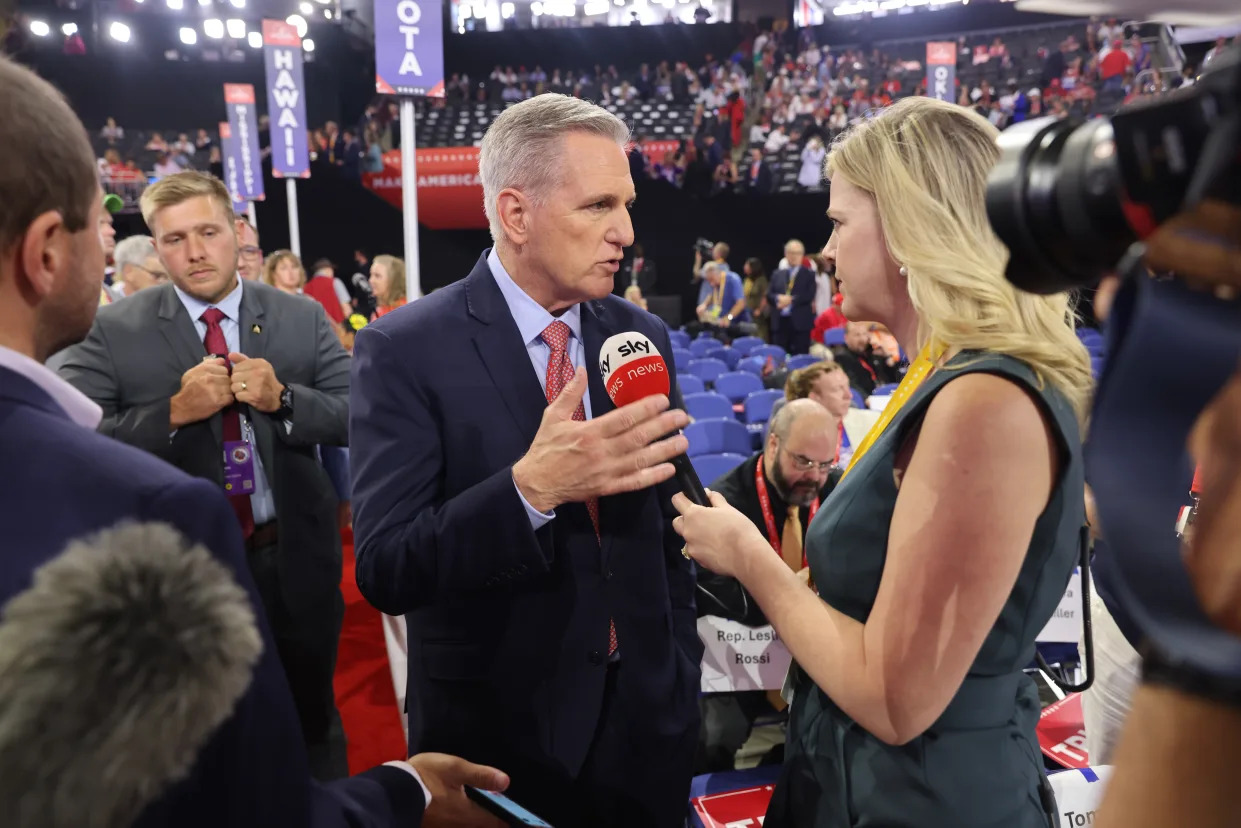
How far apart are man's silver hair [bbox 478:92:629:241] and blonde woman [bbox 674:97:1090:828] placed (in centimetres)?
60

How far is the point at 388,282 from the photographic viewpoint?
647cm

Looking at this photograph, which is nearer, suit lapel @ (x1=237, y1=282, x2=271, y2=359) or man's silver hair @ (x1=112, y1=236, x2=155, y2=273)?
suit lapel @ (x1=237, y1=282, x2=271, y2=359)

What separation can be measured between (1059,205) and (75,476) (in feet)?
2.53

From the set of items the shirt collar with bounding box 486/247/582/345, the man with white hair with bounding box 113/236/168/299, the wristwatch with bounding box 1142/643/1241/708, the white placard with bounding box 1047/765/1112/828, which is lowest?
the white placard with bounding box 1047/765/1112/828

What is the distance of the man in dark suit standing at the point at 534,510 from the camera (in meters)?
1.47

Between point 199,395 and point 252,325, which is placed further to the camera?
point 252,325

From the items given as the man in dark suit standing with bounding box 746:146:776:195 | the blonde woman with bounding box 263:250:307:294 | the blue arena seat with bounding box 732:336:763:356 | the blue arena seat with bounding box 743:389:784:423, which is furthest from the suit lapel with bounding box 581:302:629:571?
the man in dark suit standing with bounding box 746:146:776:195

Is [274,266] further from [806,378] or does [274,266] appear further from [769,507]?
[769,507]

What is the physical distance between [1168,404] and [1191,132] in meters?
0.13

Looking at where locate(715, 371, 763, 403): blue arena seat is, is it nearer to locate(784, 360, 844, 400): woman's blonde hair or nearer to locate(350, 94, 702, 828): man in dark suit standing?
locate(784, 360, 844, 400): woman's blonde hair

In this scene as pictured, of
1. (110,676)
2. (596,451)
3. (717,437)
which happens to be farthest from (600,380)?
(717,437)

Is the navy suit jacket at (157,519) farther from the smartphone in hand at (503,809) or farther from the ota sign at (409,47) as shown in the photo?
the ota sign at (409,47)

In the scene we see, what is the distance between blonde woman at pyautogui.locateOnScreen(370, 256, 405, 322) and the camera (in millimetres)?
6473

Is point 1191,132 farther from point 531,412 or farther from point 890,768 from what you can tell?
point 531,412
